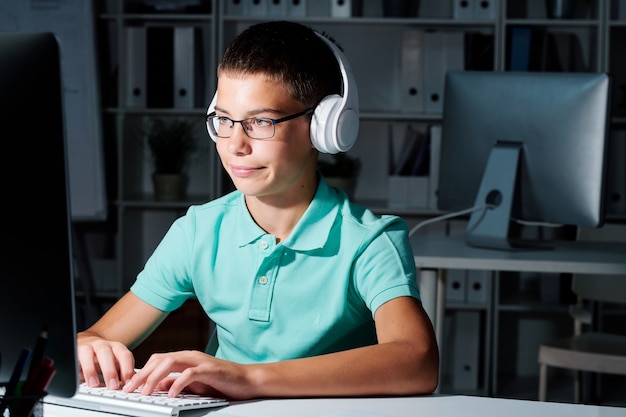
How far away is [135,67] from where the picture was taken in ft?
12.3

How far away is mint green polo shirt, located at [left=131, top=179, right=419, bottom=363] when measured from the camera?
1291mm

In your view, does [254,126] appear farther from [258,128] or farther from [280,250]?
[280,250]

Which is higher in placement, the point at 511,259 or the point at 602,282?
A: the point at 511,259

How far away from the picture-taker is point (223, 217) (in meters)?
1.38

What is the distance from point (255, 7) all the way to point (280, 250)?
8.52 feet

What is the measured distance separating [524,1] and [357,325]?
2903mm

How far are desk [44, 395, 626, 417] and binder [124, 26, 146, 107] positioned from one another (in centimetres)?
284

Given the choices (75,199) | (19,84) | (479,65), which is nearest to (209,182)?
(75,199)

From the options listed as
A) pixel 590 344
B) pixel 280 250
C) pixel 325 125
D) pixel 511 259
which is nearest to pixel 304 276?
pixel 280 250

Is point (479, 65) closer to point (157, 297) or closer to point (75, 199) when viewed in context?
point (75, 199)

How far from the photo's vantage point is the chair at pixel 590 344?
8.76 ft

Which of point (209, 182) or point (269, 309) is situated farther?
point (209, 182)

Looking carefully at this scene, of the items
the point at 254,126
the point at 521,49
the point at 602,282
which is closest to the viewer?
the point at 254,126

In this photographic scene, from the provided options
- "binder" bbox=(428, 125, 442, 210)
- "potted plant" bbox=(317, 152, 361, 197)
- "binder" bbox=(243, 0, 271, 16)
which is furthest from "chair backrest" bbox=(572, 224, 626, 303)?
"binder" bbox=(243, 0, 271, 16)
